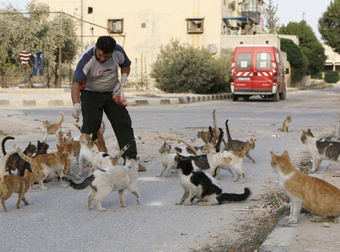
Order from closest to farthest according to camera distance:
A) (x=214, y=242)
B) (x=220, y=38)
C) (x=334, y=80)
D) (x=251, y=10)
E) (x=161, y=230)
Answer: (x=214, y=242), (x=161, y=230), (x=220, y=38), (x=251, y=10), (x=334, y=80)

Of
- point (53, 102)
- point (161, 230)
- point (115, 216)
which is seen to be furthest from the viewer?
point (53, 102)

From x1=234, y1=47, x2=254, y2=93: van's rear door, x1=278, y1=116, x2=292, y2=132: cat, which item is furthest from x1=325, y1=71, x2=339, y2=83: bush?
x1=278, y1=116, x2=292, y2=132: cat

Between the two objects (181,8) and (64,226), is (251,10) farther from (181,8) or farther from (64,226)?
(64,226)

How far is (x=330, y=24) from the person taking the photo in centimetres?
4959

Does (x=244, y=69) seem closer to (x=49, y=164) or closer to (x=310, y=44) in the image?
(x=49, y=164)

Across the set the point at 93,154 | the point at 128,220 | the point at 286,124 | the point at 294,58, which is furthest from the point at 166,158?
the point at 294,58

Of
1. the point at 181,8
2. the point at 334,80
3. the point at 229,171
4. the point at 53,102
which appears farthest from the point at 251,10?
the point at 229,171

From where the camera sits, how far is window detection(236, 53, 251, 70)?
25750mm

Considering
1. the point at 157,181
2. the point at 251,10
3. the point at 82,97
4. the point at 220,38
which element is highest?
the point at 251,10

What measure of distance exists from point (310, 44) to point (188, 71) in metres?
42.9

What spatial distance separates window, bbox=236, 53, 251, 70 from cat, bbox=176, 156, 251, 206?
20200 millimetres

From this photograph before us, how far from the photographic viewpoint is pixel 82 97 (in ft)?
23.3

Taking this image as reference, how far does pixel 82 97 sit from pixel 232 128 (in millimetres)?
6885

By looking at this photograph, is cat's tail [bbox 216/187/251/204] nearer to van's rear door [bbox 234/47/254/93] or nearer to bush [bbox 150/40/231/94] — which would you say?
van's rear door [bbox 234/47/254/93]
